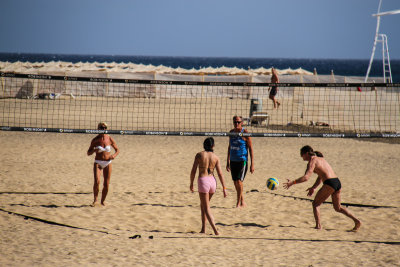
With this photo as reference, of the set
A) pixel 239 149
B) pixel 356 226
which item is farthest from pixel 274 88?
pixel 356 226

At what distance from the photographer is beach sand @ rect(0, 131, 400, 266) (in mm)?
6527

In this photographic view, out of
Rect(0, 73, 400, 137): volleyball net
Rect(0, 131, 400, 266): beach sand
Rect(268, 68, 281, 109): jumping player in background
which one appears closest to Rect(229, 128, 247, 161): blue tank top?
Rect(0, 131, 400, 266): beach sand

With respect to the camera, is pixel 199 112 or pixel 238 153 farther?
pixel 199 112

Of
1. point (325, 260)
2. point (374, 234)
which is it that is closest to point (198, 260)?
point (325, 260)

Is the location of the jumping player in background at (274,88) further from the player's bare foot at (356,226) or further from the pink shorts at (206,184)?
the pink shorts at (206,184)

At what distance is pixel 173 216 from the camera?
28.5ft

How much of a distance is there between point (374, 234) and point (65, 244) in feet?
16.7

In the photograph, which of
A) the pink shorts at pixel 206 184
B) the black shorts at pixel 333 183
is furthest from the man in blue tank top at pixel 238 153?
the black shorts at pixel 333 183

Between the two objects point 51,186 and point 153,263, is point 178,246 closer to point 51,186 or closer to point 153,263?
point 153,263

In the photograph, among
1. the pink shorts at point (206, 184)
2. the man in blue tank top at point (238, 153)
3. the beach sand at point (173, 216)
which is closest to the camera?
the beach sand at point (173, 216)

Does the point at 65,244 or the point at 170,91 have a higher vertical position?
the point at 170,91

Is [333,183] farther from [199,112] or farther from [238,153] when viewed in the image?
[199,112]

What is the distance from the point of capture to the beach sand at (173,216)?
6.53 metres

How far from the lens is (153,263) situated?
243 inches
